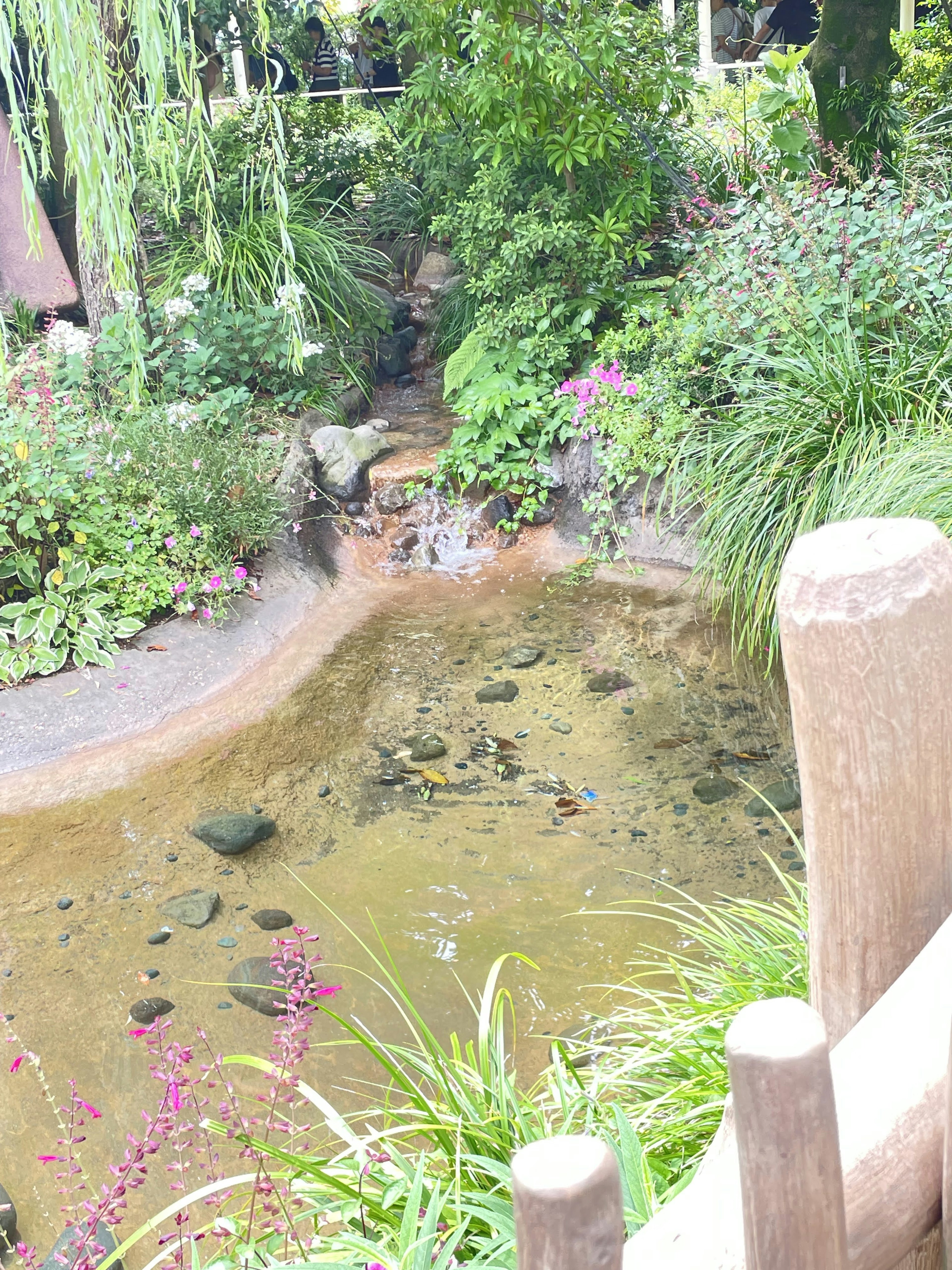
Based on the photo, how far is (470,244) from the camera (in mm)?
6941

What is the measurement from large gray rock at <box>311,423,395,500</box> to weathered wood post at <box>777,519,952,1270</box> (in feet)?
20.5

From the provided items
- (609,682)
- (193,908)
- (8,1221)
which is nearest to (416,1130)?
(8,1221)

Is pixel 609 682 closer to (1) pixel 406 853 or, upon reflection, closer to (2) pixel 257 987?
(1) pixel 406 853

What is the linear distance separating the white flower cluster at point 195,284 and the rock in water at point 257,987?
4638 mm

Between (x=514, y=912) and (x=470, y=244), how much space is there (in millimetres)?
4854

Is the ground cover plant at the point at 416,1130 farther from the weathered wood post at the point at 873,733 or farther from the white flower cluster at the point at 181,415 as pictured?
the white flower cluster at the point at 181,415

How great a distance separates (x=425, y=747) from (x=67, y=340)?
132 inches

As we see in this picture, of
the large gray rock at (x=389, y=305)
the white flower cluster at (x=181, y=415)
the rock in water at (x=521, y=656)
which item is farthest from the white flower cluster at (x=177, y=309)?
the rock in water at (x=521, y=656)

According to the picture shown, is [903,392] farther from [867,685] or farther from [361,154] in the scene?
[361,154]

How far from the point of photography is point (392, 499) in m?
6.99

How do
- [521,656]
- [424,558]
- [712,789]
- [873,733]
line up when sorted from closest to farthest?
1. [873,733]
2. [712,789]
3. [521,656]
4. [424,558]

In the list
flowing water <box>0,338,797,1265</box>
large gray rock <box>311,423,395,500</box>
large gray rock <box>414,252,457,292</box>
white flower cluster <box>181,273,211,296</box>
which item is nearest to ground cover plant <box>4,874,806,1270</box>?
flowing water <box>0,338,797,1265</box>

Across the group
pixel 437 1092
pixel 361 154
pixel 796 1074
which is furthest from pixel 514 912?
pixel 361 154

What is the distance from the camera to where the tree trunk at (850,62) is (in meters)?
6.13
